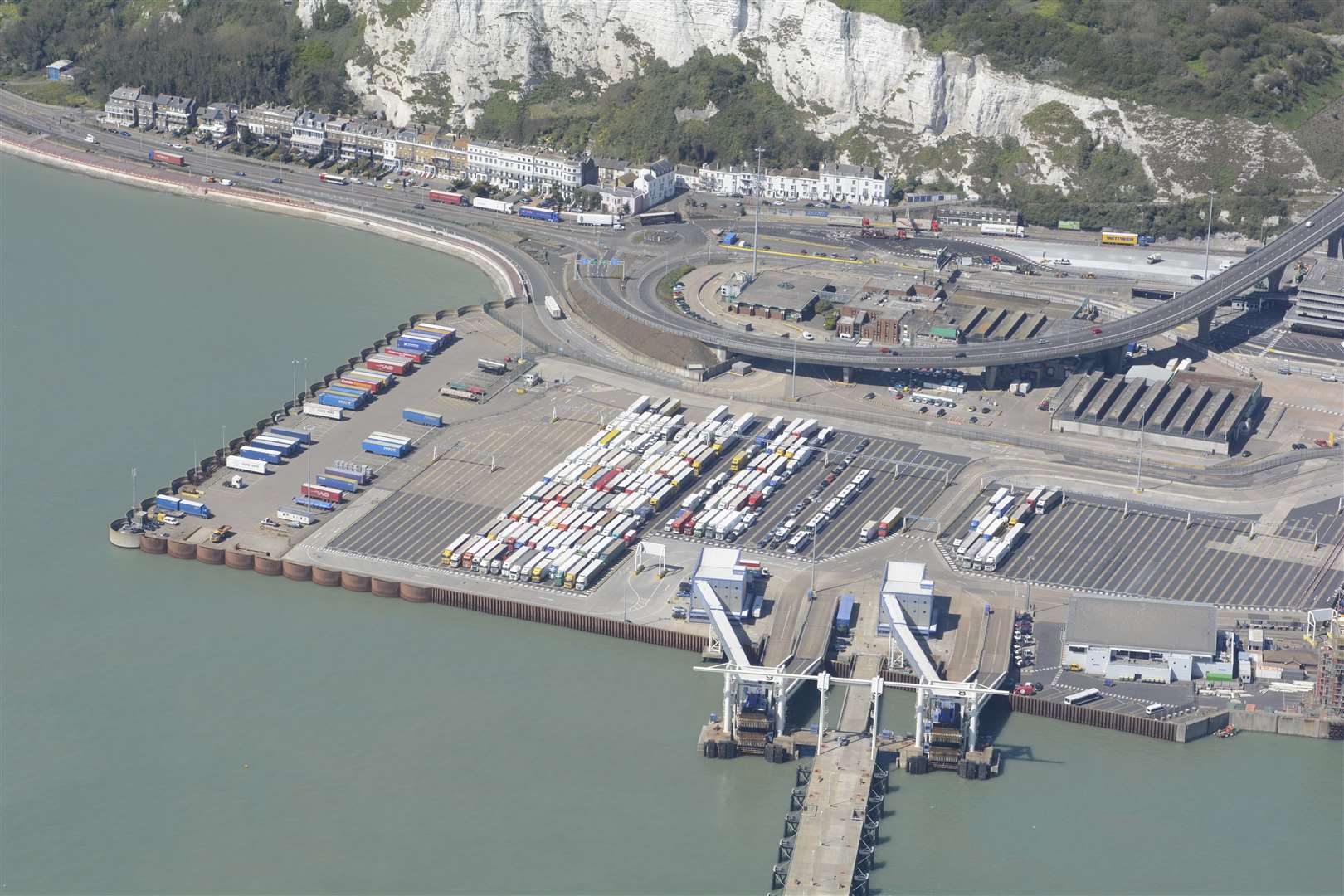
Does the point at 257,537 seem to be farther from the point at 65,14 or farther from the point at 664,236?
the point at 65,14

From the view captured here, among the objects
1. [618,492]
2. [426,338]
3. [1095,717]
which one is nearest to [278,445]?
[426,338]

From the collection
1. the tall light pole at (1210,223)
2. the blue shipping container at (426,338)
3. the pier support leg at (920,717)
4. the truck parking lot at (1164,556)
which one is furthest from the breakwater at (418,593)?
the tall light pole at (1210,223)

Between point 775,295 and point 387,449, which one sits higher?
point 775,295

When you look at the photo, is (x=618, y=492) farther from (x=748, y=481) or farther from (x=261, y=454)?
(x=261, y=454)

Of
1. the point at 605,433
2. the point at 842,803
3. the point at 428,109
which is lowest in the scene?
the point at 842,803

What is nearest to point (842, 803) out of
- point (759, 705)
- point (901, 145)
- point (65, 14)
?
point (759, 705)

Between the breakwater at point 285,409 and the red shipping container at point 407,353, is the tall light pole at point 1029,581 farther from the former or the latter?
the breakwater at point 285,409

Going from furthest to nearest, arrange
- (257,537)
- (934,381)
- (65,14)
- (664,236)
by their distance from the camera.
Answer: (65,14), (664,236), (934,381), (257,537)

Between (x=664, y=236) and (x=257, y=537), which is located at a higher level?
(x=664, y=236)
